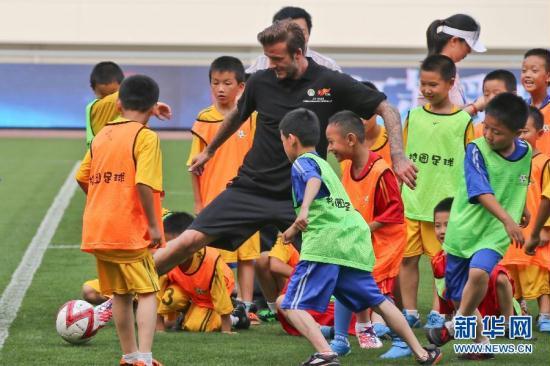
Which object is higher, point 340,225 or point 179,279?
point 340,225

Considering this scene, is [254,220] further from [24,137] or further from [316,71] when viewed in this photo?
[24,137]

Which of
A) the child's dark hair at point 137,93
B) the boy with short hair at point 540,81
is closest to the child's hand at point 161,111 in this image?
the child's dark hair at point 137,93

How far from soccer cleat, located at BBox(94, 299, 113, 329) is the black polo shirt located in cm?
139

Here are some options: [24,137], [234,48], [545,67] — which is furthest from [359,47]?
[545,67]

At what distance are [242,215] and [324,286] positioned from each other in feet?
3.47

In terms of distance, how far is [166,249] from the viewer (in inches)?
320

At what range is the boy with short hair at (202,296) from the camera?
8961 mm

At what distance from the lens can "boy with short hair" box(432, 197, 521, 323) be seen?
8414mm

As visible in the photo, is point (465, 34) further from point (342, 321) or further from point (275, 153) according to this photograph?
point (342, 321)

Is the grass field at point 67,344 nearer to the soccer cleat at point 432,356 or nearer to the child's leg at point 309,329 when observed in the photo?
the soccer cleat at point 432,356

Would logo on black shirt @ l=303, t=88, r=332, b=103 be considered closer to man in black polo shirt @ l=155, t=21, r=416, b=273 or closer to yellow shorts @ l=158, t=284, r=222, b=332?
man in black polo shirt @ l=155, t=21, r=416, b=273

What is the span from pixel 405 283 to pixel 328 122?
5.67 ft

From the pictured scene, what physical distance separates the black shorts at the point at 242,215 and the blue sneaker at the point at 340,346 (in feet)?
2.61

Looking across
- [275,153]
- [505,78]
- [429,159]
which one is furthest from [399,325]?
[505,78]
